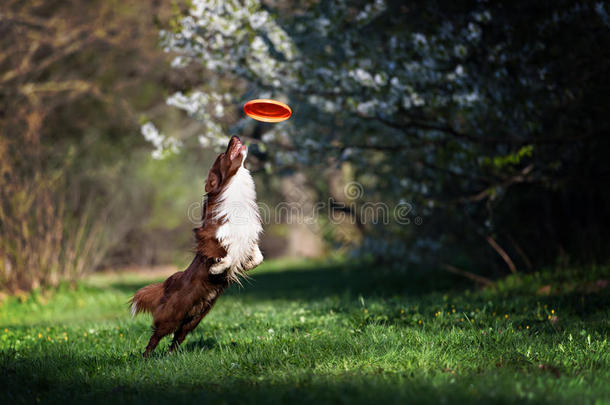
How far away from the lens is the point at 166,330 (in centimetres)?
465

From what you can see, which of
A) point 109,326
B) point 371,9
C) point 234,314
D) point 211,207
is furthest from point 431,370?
point 371,9

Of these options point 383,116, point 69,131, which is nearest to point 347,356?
point 383,116

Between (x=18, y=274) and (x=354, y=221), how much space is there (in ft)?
22.9

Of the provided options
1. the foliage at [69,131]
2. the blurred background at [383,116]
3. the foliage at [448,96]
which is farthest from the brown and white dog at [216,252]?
the foliage at [69,131]

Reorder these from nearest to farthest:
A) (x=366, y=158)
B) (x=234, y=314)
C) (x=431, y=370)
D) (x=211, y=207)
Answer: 1. (x=431, y=370)
2. (x=211, y=207)
3. (x=234, y=314)
4. (x=366, y=158)

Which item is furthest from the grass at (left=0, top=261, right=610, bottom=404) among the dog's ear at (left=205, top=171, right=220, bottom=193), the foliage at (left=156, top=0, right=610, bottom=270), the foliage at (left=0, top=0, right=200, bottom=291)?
the foliage at (left=0, top=0, right=200, bottom=291)

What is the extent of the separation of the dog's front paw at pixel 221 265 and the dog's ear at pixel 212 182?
594 mm

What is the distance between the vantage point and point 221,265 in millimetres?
4457

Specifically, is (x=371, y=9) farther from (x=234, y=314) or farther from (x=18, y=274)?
(x=18, y=274)

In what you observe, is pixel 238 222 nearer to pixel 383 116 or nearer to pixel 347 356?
pixel 347 356

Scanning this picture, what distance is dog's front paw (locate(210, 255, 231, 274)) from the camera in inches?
175

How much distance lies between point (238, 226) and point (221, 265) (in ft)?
1.10

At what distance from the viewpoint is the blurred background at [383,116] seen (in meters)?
7.27

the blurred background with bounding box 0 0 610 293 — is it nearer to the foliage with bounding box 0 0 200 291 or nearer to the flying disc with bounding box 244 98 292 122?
the foliage with bounding box 0 0 200 291
